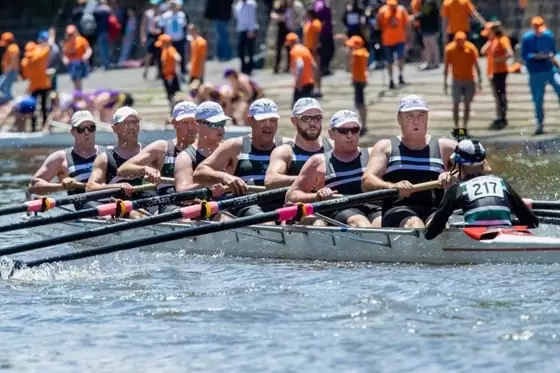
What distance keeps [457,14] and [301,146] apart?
38.4 feet

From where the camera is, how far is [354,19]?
2795 centimetres

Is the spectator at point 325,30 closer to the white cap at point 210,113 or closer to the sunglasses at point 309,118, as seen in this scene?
the white cap at point 210,113

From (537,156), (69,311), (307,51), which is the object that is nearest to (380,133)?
(307,51)

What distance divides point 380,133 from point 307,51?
177 centimetres

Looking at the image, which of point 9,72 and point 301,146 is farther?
point 9,72

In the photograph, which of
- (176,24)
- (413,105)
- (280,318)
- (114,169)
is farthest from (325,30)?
(280,318)

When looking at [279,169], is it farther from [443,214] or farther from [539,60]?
[539,60]

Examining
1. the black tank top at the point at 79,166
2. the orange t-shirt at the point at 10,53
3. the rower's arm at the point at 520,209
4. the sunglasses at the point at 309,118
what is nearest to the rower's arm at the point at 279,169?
the sunglasses at the point at 309,118

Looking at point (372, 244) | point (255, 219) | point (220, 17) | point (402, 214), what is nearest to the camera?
point (255, 219)

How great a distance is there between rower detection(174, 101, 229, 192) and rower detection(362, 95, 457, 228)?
2.29 m

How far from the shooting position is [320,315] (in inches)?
459

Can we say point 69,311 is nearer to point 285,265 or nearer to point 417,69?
point 285,265

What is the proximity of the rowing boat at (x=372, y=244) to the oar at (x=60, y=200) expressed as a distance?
0.30 m

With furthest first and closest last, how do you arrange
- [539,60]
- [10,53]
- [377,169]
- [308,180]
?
[10,53], [539,60], [308,180], [377,169]
